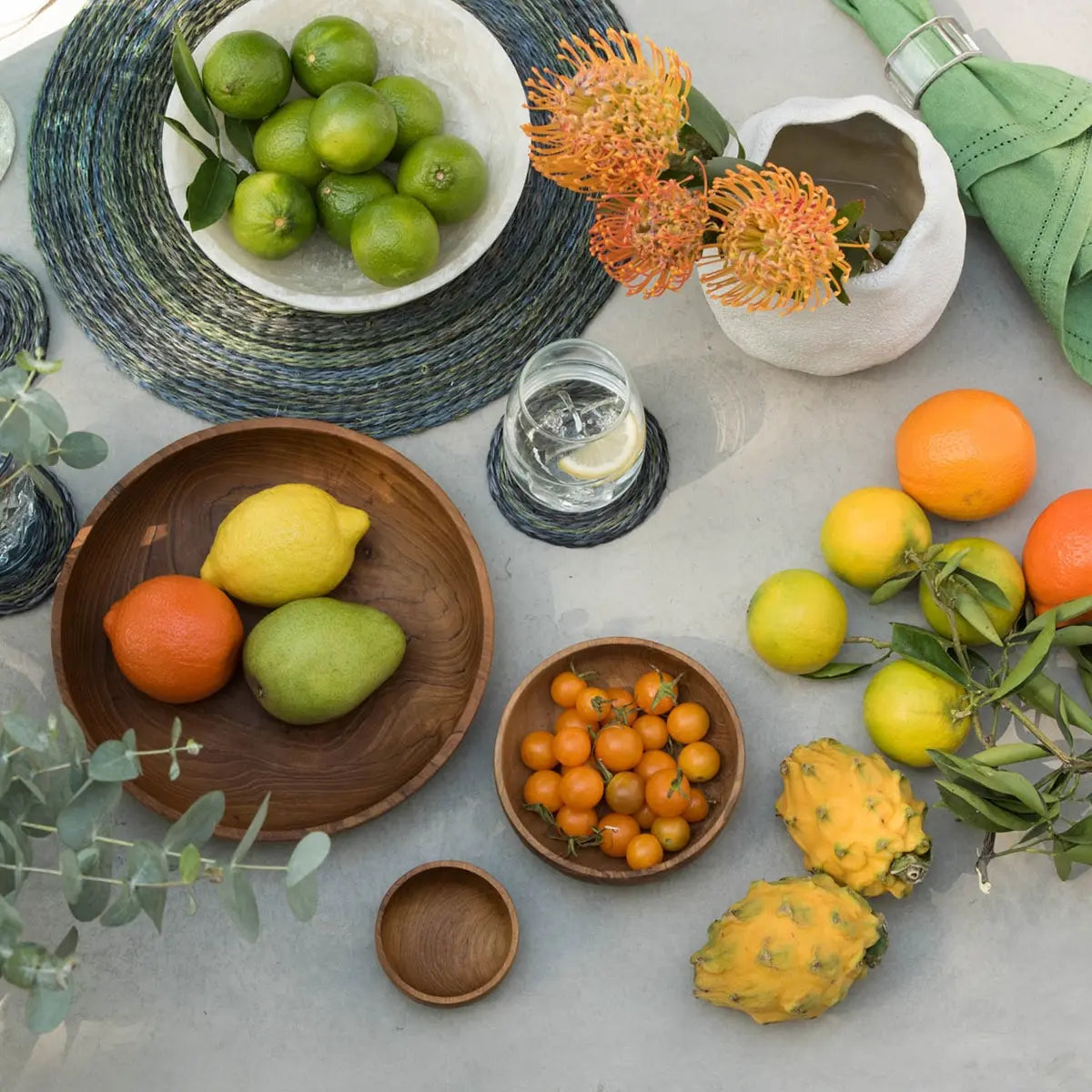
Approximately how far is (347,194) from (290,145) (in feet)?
0.19

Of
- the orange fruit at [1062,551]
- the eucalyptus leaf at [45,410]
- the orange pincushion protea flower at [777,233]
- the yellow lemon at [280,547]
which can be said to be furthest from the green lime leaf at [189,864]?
the orange fruit at [1062,551]

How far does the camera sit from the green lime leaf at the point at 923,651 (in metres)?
0.98

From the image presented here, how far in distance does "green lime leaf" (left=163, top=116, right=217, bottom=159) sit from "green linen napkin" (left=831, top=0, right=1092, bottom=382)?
0.61m

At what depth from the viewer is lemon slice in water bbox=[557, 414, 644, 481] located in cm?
100

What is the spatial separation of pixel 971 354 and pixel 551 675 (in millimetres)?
478

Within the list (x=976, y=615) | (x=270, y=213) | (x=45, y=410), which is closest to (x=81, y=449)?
(x=45, y=410)

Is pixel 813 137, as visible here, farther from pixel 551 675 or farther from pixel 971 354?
pixel 551 675

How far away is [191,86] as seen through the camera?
38.6 inches

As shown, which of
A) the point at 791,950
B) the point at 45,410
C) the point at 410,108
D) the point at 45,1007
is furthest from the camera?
the point at 410,108

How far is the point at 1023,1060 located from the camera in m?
1.02

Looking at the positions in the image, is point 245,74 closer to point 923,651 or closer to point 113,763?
point 113,763

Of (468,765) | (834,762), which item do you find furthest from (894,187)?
(468,765)

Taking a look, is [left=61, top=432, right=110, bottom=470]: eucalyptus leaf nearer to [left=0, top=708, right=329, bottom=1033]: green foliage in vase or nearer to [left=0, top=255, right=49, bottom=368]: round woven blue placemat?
[left=0, top=708, right=329, bottom=1033]: green foliage in vase

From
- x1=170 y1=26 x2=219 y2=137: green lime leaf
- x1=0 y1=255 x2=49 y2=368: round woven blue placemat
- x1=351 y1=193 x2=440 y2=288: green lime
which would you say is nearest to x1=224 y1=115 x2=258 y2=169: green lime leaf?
x1=170 y1=26 x2=219 y2=137: green lime leaf
